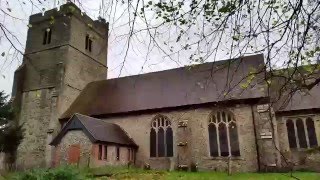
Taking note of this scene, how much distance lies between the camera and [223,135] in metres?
22.4

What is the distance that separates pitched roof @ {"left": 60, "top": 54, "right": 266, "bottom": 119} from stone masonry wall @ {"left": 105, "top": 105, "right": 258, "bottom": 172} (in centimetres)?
78

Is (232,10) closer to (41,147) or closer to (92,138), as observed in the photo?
(92,138)

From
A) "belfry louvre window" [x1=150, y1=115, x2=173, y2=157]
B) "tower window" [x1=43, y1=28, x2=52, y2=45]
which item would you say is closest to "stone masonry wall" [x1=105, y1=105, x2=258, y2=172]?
"belfry louvre window" [x1=150, y1=115, x2=173, y2=157]

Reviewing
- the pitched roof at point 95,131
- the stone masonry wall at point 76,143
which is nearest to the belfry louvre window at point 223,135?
the pitched roof at point 95,131

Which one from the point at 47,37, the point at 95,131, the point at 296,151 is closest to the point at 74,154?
the point at 95,131

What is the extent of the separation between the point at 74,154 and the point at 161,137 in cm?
652

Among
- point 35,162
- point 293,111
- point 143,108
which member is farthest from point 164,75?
point 35,162

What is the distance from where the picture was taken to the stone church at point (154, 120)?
20875 mm

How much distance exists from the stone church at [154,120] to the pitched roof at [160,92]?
0.09 m

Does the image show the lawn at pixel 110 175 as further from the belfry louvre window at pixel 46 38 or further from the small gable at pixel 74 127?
the belfry louvre window at pixel 46 38

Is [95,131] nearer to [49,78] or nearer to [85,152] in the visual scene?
[85,152]

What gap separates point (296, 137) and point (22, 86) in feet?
78.6

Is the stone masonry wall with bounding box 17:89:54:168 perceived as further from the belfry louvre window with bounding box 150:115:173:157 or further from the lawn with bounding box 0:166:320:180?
the lawn with bounding box 0:166:320:180

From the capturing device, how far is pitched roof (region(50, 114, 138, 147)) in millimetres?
20817
